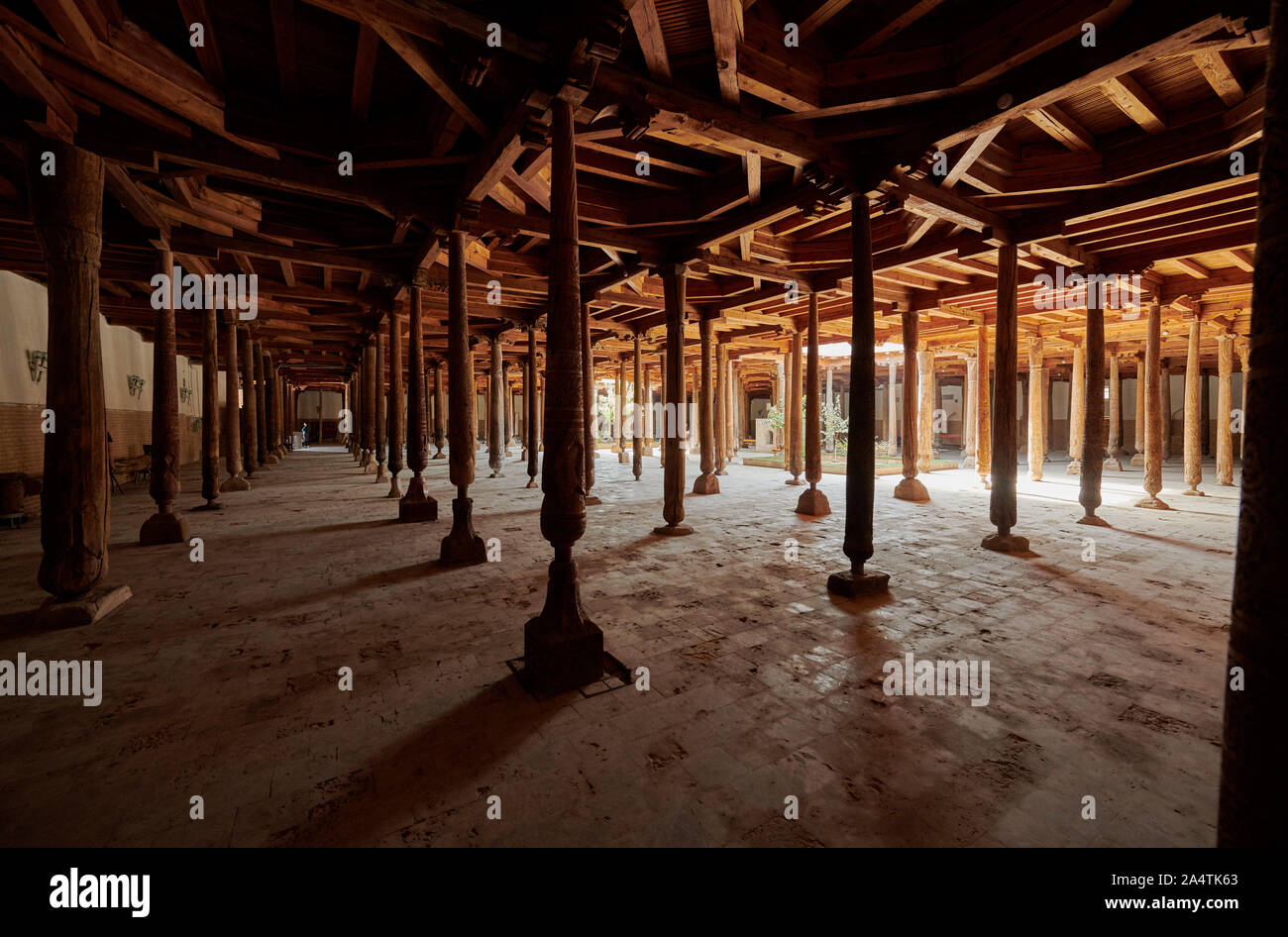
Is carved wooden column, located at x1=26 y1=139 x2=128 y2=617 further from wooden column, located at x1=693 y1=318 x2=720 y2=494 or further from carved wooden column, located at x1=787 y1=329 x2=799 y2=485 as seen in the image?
carved wooden column, located at x1=787 y1=329 x2=799 y2=485

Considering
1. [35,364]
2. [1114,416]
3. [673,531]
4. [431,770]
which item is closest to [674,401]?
[673,531]

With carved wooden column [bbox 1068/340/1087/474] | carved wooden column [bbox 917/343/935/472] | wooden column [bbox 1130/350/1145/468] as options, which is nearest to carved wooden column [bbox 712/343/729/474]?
carved wooden column [bbox 917/343/935/472]

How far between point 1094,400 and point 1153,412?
395 centimetres

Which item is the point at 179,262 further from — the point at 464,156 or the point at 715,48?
the point at 715,48

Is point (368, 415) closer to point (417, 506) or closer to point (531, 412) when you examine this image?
point (531, 412)

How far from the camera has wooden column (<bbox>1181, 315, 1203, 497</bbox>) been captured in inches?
504

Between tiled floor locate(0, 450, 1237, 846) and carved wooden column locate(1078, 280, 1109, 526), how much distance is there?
2823 millimetres

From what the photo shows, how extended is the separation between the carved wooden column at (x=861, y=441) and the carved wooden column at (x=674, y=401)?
10.4 feet

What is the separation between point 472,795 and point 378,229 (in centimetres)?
887

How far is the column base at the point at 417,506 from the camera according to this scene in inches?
384

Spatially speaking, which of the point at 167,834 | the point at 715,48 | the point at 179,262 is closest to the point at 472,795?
the point at 167,834

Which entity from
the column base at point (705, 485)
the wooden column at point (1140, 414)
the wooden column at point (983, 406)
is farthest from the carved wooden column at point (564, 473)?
the wooden column at point (1140, 414)
